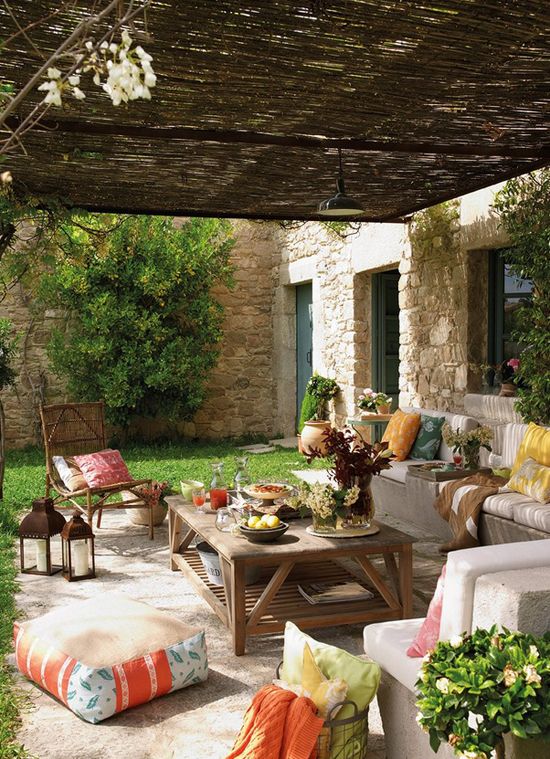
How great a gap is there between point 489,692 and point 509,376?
5.08m

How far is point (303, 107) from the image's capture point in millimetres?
3965

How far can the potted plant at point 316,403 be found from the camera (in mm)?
9133

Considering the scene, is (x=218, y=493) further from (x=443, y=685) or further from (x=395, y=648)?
(x=443, y=685)

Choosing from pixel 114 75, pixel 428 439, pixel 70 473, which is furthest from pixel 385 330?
pixel 114 75

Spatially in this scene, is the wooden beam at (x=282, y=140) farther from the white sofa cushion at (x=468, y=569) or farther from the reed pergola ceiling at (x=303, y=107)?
the white sofa cushion at (x=468, y=569)

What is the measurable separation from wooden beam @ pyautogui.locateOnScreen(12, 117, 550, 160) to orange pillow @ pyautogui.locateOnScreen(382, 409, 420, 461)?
241cm

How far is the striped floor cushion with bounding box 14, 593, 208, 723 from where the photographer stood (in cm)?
294

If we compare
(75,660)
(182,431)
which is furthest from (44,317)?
(75,660)

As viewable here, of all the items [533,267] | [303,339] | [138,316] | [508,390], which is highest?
[533,267]

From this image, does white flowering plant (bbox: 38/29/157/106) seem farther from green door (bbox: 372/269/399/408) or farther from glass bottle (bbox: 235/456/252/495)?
green door (bbox: 372/269/399/408)

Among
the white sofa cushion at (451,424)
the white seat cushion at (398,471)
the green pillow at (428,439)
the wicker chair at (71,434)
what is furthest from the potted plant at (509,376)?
the wicker chair at (71,434)

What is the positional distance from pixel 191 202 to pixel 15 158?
6.27 feet

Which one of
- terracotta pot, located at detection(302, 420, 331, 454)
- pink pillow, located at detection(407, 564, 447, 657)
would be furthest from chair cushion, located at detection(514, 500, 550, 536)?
terracotta pot, located at detection(302, 420, 331, 454)

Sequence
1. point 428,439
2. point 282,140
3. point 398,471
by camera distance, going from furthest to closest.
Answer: point 428,439 → point 398,471 → point 282,140
